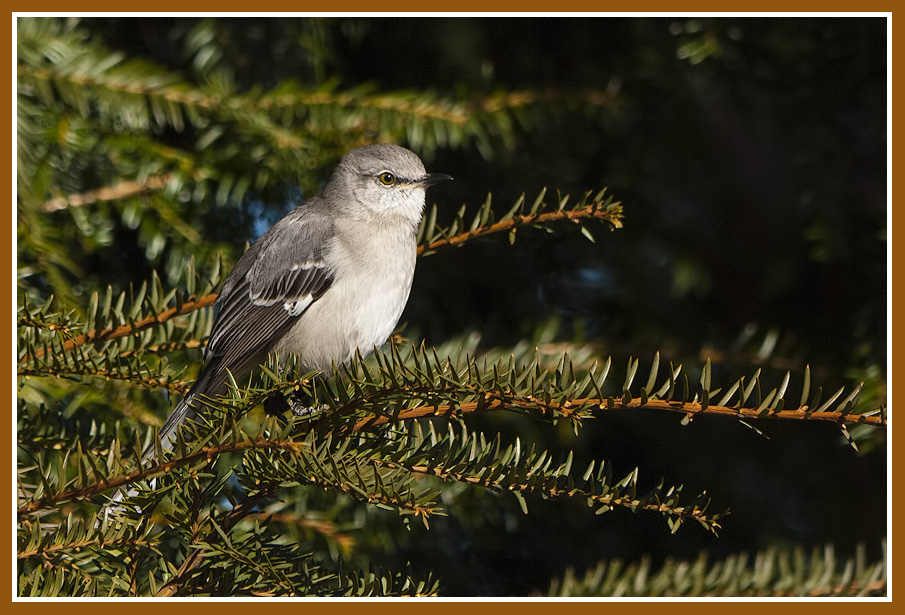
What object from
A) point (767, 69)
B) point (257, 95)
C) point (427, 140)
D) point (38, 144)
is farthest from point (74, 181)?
point (767, 69)

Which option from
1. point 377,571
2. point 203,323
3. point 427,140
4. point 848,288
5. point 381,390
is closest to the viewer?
point 381,390

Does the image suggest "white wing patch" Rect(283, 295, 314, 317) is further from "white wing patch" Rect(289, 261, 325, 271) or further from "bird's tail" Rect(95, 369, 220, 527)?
"bird's tail" Rect(95, 369, 220, 527)

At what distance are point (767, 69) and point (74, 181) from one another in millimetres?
2628

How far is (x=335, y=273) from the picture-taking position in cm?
296

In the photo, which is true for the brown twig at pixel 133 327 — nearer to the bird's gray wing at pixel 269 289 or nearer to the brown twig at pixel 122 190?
the bird's gray wing at pixel 269 289

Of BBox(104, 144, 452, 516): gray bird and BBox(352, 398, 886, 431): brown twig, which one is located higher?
BBox(352, 398, 886, 431): brown twig

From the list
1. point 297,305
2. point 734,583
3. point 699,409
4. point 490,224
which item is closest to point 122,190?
point 297,305

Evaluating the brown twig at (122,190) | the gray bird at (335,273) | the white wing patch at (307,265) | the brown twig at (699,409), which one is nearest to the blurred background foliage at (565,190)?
the brown twig at (122,190)

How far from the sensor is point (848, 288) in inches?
130

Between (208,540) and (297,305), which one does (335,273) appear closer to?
(297,305)

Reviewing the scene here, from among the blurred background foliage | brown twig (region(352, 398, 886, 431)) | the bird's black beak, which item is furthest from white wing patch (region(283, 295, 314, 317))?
brown twig (region(352, 398, 886, 431))

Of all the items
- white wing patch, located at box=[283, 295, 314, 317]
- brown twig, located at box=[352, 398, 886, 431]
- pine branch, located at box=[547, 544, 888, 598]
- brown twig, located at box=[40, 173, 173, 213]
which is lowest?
pine branch, located at box=[547, 544, 888, 598]

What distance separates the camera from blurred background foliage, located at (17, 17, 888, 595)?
2.79m

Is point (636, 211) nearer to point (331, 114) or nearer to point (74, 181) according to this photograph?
point (331, 114)
